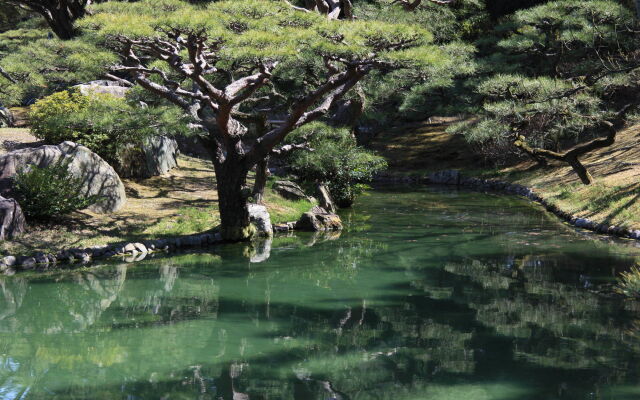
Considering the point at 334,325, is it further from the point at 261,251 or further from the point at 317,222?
the point at 317,222

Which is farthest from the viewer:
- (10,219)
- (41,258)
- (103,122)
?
(103,122)

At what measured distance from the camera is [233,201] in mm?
10172

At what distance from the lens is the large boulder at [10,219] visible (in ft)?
28.9

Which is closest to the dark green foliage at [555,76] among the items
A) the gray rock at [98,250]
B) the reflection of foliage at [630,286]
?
the reflection of foliage at [630,286]

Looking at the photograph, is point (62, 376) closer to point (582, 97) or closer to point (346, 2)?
point (346, 2)

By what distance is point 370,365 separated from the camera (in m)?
5.02

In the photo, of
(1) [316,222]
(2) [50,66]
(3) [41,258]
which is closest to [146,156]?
(2) [50,66]

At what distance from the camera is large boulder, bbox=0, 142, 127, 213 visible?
32.8 ft

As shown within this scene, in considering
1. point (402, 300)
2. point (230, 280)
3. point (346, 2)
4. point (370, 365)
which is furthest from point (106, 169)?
point (370, 365)

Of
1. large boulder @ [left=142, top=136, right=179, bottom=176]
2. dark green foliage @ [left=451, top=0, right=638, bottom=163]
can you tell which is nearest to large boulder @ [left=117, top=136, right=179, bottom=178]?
large boulder @ [left=142, top=136, right=179, bottom=176]

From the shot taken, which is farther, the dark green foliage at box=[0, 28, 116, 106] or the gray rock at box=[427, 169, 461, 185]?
the gray rock at box=[427, 169, 461, 185]

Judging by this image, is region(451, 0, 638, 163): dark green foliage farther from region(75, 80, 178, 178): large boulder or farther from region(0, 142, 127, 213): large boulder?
region(0, 142, 127, 213): large boulder

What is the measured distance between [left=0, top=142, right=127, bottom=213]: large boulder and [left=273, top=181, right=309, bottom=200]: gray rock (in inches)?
133

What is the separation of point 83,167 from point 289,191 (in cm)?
437
